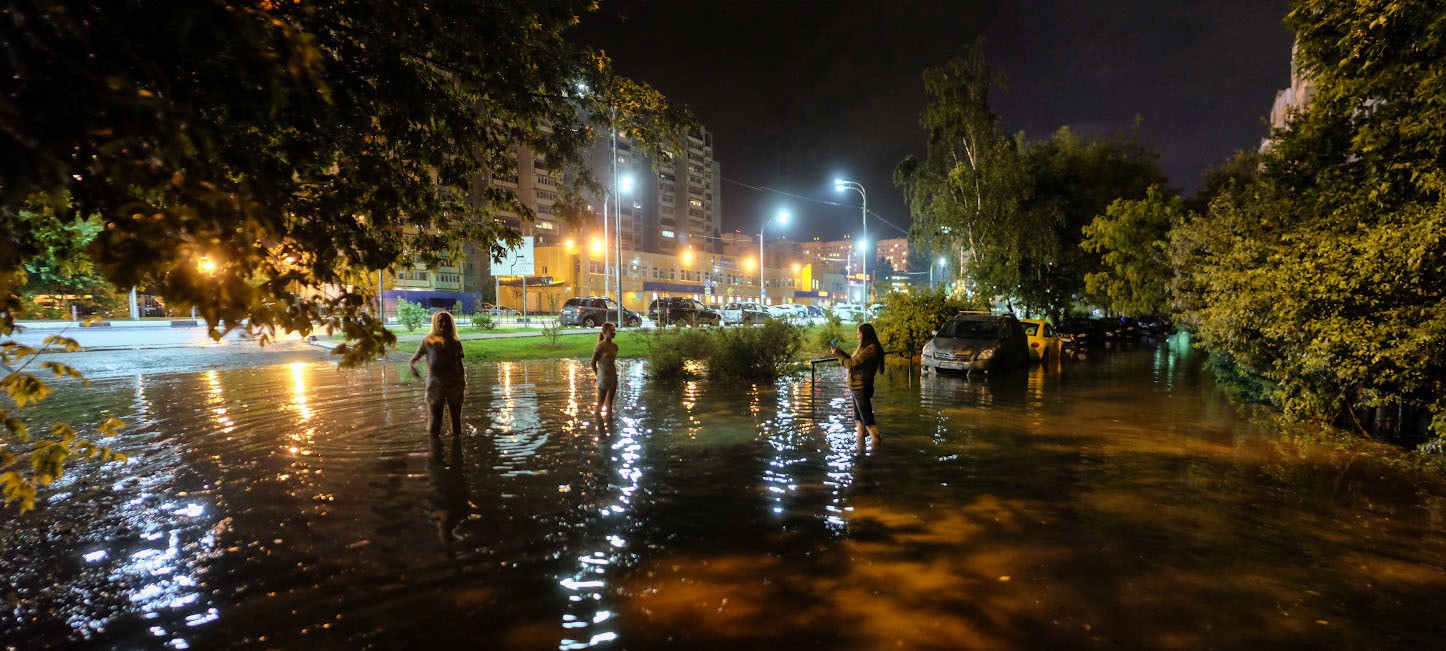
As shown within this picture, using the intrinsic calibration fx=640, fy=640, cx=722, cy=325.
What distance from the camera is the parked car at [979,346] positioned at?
1592cm

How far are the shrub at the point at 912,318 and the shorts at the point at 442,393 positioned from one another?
1561 centimetres

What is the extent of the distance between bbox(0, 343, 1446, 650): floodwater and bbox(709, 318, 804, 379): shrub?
5.23 m

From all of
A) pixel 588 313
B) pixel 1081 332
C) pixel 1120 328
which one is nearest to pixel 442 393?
pixel 1081 332

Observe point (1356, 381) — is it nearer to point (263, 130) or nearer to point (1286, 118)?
point (1286, 118)

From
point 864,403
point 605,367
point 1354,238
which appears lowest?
point 864,403

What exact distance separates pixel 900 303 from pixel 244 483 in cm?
1870

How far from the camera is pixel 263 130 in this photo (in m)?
4.31

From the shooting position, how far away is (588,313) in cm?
3791

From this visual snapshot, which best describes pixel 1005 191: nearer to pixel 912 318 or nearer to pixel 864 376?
pixel 912 318

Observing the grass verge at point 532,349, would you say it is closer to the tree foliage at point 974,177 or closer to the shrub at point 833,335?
the shrub at point 833,335

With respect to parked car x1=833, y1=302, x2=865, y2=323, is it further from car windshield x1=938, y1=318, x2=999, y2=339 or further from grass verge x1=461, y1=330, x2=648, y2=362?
grass verge x1=461, y1=330, x2=648, y2=362

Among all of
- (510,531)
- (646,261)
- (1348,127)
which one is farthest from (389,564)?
(646,261)

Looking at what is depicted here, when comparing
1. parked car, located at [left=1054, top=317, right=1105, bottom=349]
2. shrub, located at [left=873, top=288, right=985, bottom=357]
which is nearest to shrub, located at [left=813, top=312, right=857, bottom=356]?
shrub, located at [left=873, top=288, right=985, bottom=357]

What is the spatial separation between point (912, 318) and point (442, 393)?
650 inches
